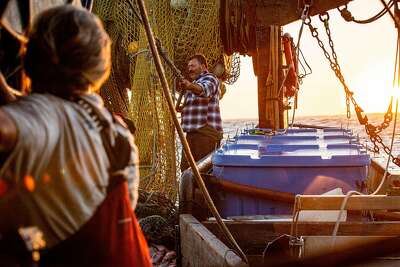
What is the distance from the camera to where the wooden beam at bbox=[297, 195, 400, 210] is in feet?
11.3

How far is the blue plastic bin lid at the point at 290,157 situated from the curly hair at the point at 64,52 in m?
3.37

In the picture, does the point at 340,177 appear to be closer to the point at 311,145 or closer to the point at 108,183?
the point at 311,145

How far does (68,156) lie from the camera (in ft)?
5.49

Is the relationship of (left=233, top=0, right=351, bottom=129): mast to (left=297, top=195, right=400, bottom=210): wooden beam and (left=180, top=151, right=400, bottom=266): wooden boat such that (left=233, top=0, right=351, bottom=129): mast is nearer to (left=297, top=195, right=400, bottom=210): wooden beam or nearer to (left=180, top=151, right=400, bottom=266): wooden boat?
(left=180, top=151, right=400, bottom=266): wooden boat

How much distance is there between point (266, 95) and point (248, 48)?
765 mm

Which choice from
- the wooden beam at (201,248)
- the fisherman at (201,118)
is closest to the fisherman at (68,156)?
the wooden beam at (201,248)

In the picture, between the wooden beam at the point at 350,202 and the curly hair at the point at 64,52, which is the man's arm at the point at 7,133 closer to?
the curly hair at the point at 64,52

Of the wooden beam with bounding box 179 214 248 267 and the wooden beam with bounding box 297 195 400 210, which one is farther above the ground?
the wooden beam with bounding box 297 195 400 210

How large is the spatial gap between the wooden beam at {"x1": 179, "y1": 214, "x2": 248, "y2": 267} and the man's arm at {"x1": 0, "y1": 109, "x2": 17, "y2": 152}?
6.10 ft

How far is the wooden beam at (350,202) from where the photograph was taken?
3436 mm

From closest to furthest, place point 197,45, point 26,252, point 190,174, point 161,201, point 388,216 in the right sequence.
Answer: point 26,252 < point 388,216 < point 190,174 < point 161,201 < point 197,45

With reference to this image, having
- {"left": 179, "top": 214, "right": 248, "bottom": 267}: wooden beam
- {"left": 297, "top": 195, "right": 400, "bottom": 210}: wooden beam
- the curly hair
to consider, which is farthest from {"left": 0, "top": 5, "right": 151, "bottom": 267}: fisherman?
{"left": 297, "top": 195, "right": 400, "bottom": 210}: wooden beam

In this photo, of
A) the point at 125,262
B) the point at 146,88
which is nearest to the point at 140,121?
the point at 146,88

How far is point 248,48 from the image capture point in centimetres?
833
